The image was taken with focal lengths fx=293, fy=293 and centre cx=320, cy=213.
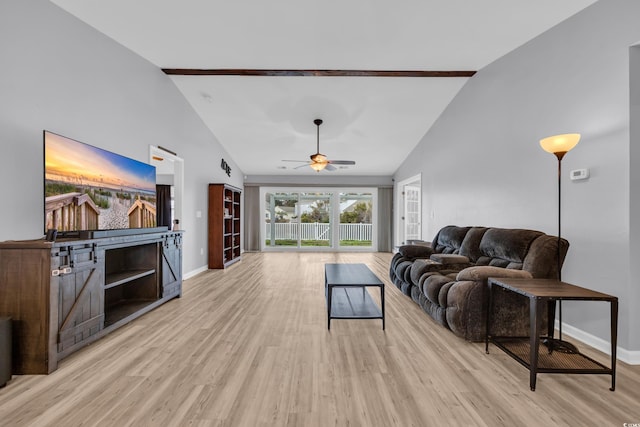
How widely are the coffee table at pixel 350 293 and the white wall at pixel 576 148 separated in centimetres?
180

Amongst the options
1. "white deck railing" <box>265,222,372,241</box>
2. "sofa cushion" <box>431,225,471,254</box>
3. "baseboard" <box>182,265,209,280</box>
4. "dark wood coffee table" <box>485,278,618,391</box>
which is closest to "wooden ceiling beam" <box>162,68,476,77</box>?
"sofa cushion" <box>431,225,471,254</box>

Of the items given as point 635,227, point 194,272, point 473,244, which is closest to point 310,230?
point 194,272

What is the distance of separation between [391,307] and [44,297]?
3262 millimetres

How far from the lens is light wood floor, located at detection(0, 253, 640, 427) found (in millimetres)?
1648

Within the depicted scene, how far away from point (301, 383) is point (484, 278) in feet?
5.86

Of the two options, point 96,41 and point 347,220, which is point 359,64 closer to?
point 96,41

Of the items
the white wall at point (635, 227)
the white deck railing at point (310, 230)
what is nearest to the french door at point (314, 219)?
the white deck railing at point (310, 230)

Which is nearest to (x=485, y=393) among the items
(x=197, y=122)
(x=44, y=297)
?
(x=44, y=297)

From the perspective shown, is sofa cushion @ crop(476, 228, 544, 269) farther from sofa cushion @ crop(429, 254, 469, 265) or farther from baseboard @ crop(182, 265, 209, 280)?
baseboard @ crop(182, 265, 209, 280)

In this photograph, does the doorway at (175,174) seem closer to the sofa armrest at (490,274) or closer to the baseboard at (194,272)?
the baseboard at (194,272)

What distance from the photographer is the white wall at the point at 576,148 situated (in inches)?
90.7

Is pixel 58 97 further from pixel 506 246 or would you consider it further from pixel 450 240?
pixel 450 240

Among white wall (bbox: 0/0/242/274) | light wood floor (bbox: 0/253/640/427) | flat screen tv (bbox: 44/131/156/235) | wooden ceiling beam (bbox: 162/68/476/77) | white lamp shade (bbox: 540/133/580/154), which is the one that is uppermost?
wooden ceiling beam (bbox: 162/68/476/77)

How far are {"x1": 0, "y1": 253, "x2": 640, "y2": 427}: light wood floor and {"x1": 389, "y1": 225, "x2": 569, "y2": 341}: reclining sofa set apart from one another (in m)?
0.20
